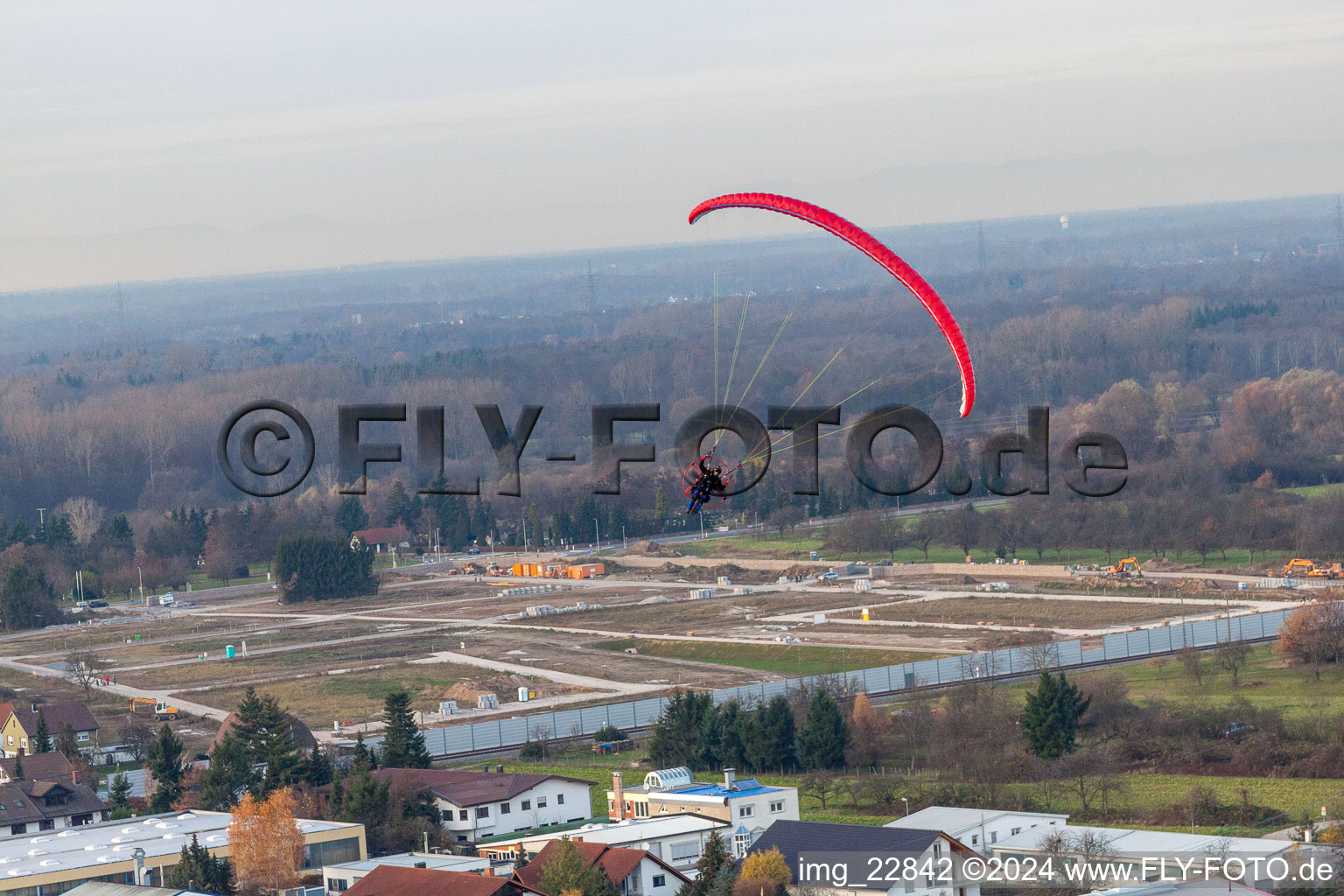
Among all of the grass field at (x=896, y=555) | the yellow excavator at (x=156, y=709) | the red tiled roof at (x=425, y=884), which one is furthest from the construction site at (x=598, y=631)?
the red tiled roof at (x=425, y=884)

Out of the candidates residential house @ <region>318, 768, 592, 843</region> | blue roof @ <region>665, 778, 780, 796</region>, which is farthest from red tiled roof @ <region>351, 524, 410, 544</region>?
blue roof @ <region>665, 778, 780, 796</region>

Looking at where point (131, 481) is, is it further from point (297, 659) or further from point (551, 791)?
point (551, 791)

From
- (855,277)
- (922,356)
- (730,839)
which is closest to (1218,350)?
(922,356)

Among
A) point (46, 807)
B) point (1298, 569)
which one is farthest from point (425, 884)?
point (1298, 569)

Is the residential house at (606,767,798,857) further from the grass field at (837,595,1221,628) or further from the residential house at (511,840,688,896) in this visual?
the grass field at (837,595,1221,628)

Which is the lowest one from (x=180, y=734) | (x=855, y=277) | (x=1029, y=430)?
(x=180, y=734)

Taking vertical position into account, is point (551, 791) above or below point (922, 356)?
below
